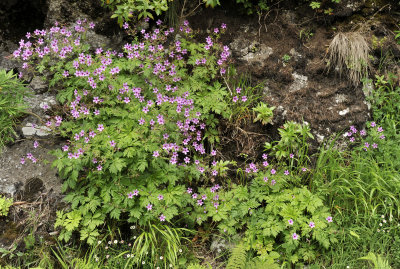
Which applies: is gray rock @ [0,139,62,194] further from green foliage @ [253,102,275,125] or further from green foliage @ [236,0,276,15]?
green foliage @ [236,0,276,15]

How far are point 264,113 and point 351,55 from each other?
1347 mm

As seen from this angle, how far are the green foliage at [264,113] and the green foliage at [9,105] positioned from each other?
8.67 feet

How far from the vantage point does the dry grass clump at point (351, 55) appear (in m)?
4.34

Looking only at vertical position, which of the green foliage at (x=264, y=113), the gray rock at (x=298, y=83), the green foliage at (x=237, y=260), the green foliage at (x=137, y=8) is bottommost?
the green foliage at (x=237, y=260)

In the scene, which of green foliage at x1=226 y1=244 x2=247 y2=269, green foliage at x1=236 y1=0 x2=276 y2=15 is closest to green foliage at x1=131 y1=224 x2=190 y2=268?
green foliage at x1=226 y1=244 x2=247 y2=269

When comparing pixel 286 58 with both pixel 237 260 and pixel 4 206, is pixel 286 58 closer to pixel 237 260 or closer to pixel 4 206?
pixel 237 260

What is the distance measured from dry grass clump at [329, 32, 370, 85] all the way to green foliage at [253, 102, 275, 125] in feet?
3.40

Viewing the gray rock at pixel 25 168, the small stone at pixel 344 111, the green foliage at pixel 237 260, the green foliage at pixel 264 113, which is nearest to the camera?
the green foliage at pixel 237 260

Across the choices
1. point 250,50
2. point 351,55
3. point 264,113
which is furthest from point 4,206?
point 351,55

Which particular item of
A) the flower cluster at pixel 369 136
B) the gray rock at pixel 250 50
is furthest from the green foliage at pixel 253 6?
the flower cluster at pixel 369 136

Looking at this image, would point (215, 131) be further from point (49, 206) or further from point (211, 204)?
point (49, 206)

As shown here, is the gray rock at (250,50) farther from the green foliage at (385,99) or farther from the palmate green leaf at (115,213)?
the palmate green leaf at (115,213)

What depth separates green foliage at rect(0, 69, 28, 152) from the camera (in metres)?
3.95

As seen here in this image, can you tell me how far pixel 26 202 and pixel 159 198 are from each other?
5.02 feet
